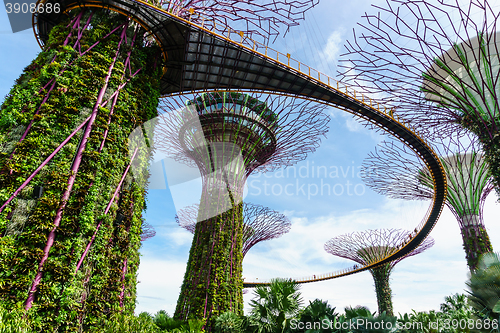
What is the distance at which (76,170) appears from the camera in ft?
20.3

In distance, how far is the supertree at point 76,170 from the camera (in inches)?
207

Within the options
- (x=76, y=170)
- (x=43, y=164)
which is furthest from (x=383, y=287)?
(x=43, y=164)

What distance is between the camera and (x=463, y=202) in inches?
798

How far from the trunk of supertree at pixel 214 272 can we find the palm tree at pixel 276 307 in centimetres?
578

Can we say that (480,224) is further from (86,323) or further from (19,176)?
(19,176)

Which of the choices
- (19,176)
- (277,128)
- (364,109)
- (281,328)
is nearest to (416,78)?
(364,109)

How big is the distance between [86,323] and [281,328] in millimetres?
4585

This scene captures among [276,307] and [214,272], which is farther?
[214,272]

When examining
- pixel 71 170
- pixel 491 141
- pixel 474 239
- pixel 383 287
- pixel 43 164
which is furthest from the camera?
pixel 383 287

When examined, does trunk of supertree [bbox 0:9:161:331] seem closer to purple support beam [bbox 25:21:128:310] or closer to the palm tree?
purple support beam [bbox 25:21:128:310]

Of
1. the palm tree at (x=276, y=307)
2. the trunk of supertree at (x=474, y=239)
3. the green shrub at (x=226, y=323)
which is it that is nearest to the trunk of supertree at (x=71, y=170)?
the palm tree at (x=276, y=307)

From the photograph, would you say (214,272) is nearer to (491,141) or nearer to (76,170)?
(76,170)

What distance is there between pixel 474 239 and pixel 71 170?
75.4 ft

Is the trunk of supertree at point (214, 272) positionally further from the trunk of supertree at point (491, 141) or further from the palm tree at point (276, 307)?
the trunk of supertree at point (491, 141)
